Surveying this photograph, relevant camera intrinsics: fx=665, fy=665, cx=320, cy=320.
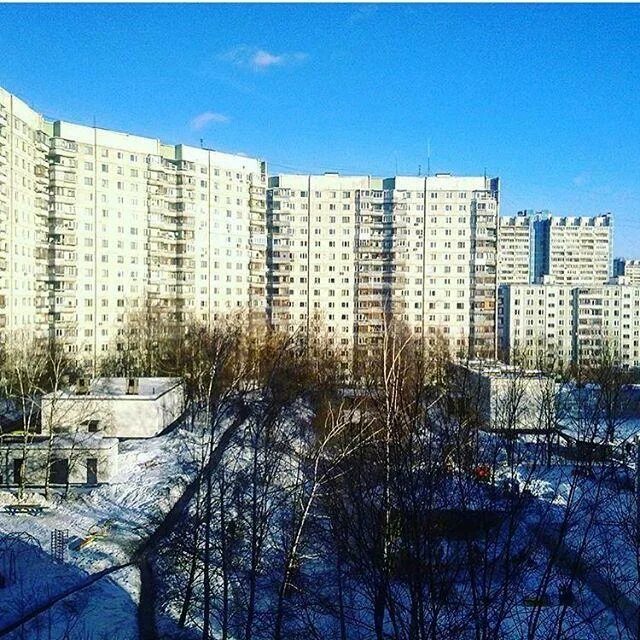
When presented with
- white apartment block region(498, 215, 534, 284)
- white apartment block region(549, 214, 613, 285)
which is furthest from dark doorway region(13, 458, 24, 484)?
white apartment block region(549, 214, 613, 285)

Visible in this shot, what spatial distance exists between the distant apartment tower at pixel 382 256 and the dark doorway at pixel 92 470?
18369 mm

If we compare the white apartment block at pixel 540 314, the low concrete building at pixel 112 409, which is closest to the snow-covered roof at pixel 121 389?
the low concrete building at pixel 112 409

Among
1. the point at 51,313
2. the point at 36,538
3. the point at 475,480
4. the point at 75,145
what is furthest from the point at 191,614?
the point at 75,145

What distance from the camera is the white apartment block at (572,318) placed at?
40281 millimetres

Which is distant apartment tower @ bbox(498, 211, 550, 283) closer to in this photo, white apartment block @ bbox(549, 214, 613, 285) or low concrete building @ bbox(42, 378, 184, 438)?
white apartment block @ bbox(549, 214, 613, 285)

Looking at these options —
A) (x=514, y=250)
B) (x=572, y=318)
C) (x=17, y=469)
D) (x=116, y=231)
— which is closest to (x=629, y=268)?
(x=514, y=250)

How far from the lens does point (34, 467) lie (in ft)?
46.2

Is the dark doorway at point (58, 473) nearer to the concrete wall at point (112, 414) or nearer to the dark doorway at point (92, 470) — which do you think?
the dark doorway at point (92, 470)

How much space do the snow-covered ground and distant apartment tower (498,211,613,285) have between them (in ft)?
178

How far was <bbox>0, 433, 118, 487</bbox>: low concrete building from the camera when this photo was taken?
14.0m

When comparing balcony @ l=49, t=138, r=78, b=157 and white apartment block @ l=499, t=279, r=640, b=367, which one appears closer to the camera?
balcony @ l=49, t=138, r=78, b=157

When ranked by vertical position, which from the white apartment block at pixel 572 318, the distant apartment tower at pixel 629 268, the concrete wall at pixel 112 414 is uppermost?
the distant apartment tower at pixel 629 268

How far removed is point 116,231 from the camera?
96.6ft

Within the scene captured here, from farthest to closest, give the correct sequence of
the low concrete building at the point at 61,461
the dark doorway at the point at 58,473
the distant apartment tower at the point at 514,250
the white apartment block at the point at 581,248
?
the white apartment block at the point at 581,248 < the distant apartment tower at the point at 514,250 < the dark doorway at the point at 58,473 < the low concrete building at the point at 61,461
